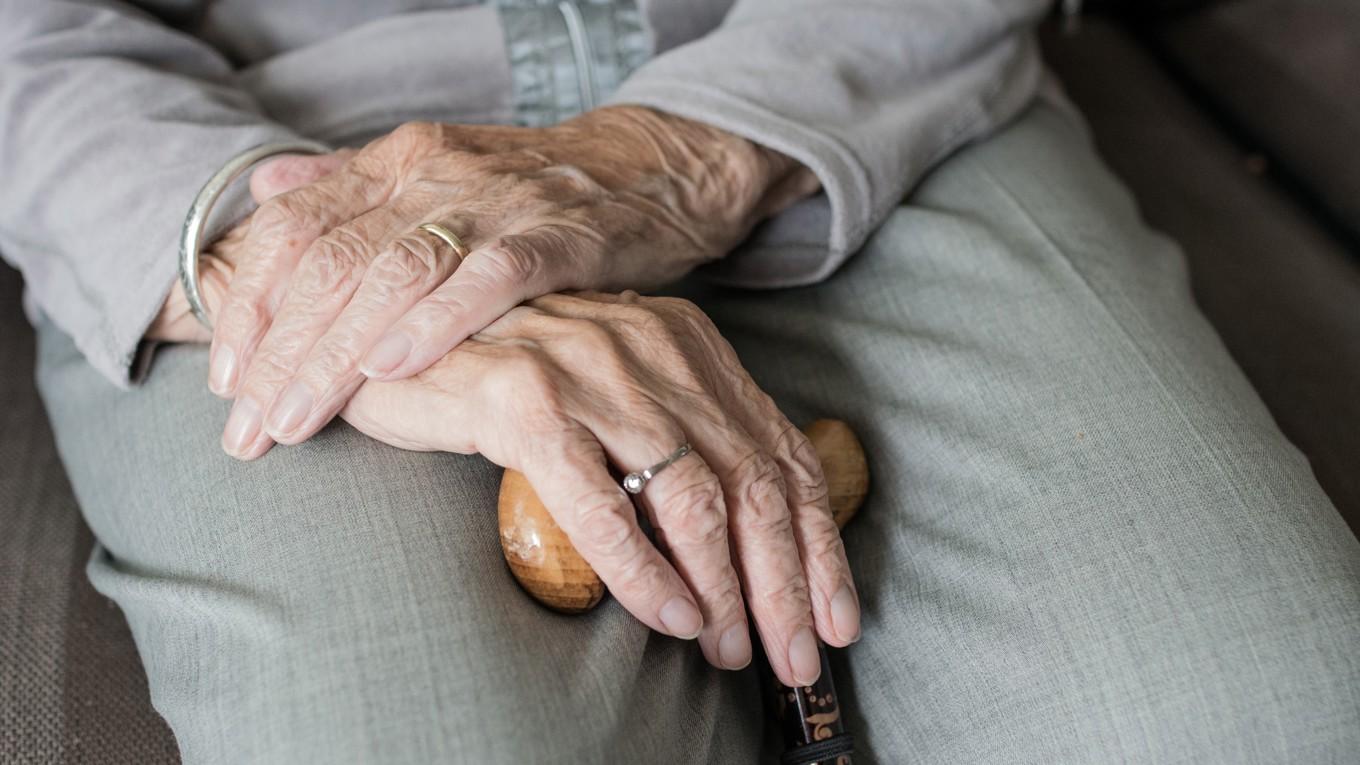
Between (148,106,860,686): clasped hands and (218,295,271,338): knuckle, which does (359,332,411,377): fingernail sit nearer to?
(148,106,860,686): clasped hands

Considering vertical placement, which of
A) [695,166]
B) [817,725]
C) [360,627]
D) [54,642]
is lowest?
[54,642]

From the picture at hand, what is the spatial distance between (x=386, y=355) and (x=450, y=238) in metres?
0.10

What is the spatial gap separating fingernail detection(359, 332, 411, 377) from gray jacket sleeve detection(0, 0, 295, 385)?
227mm

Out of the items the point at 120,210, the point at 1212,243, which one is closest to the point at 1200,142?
the point at 1212,243

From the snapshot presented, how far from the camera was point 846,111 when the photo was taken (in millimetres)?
873

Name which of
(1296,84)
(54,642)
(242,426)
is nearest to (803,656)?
(242,426)

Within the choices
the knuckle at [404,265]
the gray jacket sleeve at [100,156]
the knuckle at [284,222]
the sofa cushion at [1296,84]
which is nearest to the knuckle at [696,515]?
the knuckle at [404,265]

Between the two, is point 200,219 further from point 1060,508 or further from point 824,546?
point 1060,508

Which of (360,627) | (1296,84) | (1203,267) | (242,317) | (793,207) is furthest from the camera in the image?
(1296,84)

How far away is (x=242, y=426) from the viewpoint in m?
0.64

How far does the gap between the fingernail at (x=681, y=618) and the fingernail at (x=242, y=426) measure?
11.5 inches

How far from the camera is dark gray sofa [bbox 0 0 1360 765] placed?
0.77 metres

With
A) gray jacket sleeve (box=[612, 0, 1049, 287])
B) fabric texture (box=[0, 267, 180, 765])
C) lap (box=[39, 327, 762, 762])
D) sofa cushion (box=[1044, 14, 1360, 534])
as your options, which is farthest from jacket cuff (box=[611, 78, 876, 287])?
fabric texture (box=[0, 267, 180, 765])

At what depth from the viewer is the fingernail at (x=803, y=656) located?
0.63 metres
